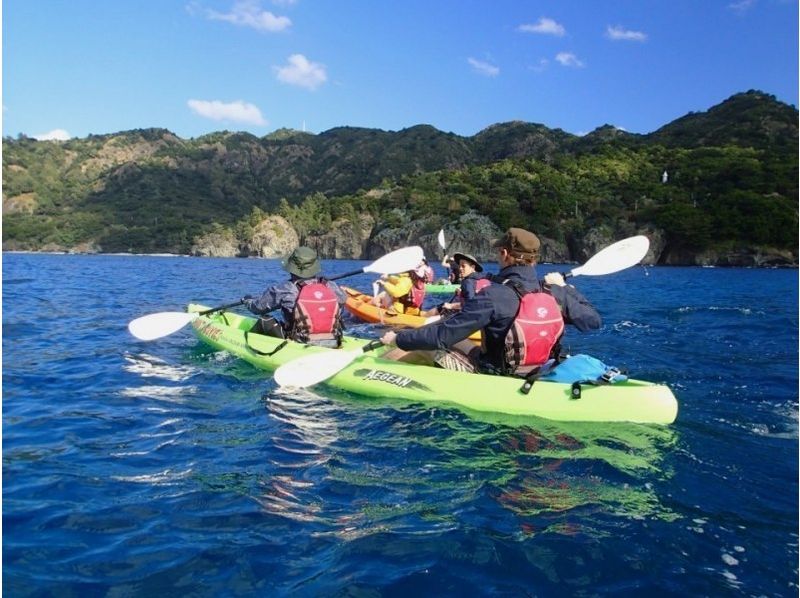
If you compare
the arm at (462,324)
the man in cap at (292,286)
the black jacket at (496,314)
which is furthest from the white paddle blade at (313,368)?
the man in cap at (292,286)

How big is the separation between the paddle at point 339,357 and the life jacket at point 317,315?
4.43 feet

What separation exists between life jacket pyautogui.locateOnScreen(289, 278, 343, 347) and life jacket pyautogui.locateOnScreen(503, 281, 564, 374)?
3169 millimetres

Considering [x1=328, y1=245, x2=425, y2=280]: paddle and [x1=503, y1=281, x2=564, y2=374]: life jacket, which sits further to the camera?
[x1=328, y1=245, x2=425, y2=280]: paddle

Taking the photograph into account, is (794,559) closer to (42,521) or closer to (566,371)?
(566,371)

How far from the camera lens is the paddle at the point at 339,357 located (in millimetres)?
6633

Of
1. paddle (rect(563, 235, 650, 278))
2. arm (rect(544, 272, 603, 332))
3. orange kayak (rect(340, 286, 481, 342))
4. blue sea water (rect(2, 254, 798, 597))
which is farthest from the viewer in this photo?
orange kayak (rect(340, 286, 481, 342))

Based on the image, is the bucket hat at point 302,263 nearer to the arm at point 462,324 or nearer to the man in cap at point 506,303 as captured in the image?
the man in cap at point 506,303

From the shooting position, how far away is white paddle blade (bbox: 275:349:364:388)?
661 cm

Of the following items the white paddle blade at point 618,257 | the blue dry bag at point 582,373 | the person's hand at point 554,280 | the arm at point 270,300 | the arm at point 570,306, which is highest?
the white paddle blade at point 618,257

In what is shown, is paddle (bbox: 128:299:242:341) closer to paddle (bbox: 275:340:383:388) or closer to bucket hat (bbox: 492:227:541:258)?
paddle (bbox: 275:340:383:388)

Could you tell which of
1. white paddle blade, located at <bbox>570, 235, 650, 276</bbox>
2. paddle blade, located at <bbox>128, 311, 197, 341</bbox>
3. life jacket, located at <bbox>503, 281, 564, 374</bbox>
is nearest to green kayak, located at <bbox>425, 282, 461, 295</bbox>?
paddle blade, located at <bbox>128, 311, 197, 341</bbox>

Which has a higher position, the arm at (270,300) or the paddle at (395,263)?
the paddle at (395,263)

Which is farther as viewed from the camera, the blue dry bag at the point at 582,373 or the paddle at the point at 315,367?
the paddle at the point at 315,367

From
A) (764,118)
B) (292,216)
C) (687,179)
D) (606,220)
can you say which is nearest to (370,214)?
(292,216)
